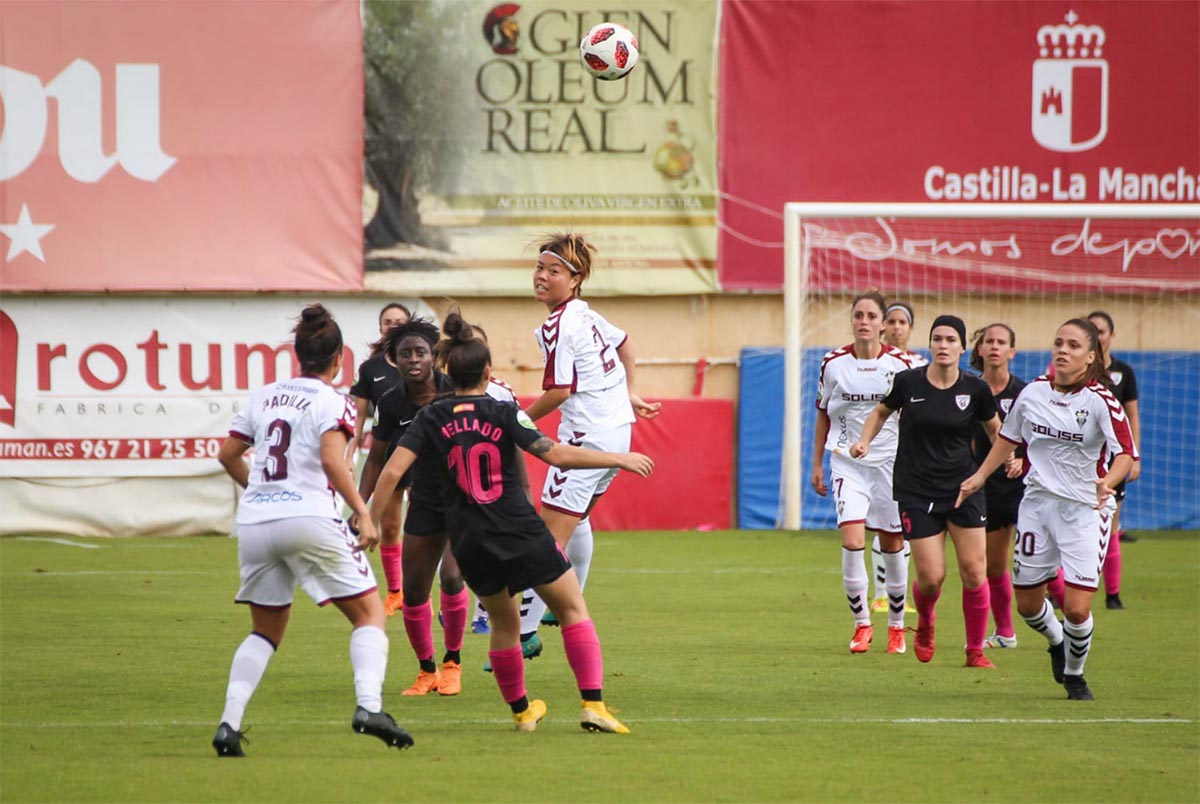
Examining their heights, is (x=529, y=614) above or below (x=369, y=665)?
below

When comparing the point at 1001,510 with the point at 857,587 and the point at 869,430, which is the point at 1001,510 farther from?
the point at 869,430

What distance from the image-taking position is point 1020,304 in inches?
804

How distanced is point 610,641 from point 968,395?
9.32 ft

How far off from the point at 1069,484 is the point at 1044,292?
1216 centimetres

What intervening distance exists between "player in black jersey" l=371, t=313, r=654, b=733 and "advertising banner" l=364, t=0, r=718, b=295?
1230 centimetres

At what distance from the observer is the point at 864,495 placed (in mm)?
10945

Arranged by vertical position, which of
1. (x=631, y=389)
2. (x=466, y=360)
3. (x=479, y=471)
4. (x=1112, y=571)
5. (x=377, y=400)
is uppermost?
(x=466, y=360)

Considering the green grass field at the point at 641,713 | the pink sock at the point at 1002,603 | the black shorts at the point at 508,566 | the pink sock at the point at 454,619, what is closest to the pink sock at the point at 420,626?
the pink sock at the point at 454,619

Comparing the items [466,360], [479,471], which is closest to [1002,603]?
[479,471]

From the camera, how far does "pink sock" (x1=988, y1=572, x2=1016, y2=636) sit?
10.6 meters

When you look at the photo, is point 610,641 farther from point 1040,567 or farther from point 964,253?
point 964,253

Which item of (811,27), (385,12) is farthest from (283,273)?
(811,27)

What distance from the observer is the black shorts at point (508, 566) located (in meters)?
7.03

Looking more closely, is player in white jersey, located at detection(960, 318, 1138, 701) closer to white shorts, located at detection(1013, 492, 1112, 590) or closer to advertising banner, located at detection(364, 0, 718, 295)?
white shorts, located at detection(1013, 492, 1112, 590)
